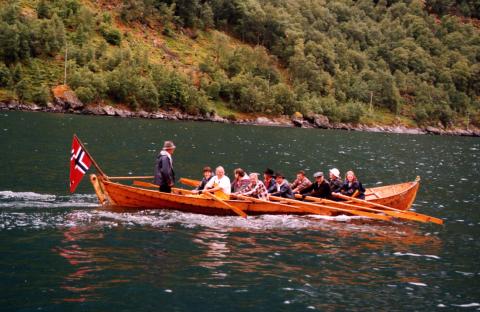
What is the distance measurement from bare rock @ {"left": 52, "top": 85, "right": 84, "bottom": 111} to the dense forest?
1.45m

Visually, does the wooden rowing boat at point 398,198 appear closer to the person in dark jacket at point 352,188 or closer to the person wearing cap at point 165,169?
the person in dark jacket at point 352,188

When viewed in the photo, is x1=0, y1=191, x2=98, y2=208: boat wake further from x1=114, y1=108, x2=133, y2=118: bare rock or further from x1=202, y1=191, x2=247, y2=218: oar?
x1=114, y1=108, x2=133, y2=118: bare rock

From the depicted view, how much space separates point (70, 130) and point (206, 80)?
69973 millimetres

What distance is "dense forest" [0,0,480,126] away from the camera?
354 feet

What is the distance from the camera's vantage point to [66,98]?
326ft

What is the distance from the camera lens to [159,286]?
14.0 metres

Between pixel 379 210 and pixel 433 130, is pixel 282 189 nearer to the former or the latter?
pixel 379 210

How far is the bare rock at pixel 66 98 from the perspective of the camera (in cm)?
9869

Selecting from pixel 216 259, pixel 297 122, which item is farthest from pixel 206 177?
pixel 297 122

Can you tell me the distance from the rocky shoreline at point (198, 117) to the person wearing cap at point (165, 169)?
241ft

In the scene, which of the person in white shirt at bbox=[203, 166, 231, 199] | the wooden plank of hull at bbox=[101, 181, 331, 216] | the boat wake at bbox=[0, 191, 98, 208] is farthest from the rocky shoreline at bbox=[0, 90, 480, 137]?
the person in white shirt at bbox=[203, 166, 231, 199]

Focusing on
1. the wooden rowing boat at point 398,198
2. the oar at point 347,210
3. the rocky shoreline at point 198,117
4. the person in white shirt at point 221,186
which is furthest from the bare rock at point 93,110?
the oar at point 347,210

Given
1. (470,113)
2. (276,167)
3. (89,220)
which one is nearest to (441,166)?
(276,167)

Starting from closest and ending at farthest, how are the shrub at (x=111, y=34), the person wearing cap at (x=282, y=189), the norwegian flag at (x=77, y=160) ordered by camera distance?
the norwegian flag at (x=77, y=160) → the person wearing cap at (x=282, y=189) → the shrub at (x=111, y=34)
